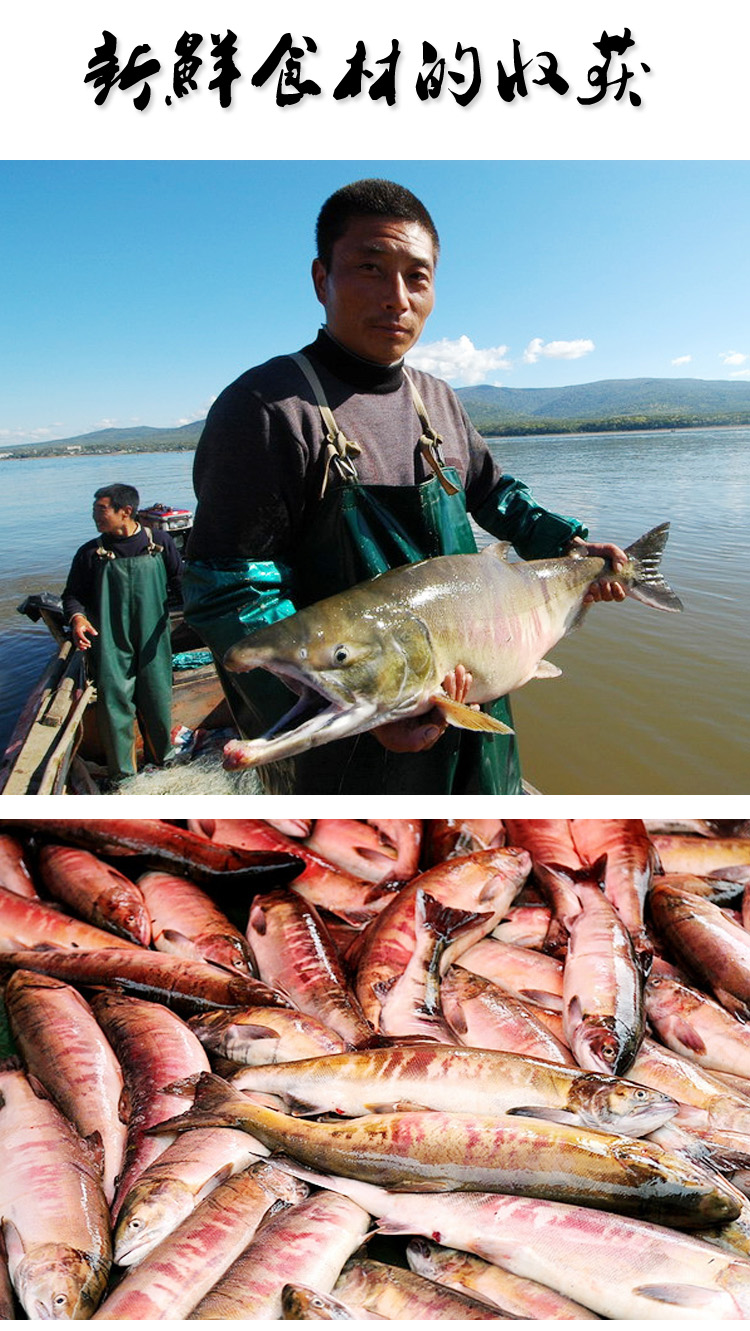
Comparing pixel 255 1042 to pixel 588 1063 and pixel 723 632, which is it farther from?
pixel 723 632

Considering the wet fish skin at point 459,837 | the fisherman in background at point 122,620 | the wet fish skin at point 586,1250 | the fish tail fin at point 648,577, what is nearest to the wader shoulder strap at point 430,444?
the fish tail fin at point 648,577

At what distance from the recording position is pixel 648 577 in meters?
2.28

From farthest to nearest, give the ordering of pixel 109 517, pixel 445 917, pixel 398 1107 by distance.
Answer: pixel 109 517 → pixel 445 917 → pixel 398 1107

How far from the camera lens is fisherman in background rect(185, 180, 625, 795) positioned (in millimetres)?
1641

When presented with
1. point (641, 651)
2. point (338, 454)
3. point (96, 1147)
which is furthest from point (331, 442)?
point (641, 651)

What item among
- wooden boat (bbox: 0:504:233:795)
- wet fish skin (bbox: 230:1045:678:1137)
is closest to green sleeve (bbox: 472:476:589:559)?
wet fish skin (bbox: 230:1045:678:1137)

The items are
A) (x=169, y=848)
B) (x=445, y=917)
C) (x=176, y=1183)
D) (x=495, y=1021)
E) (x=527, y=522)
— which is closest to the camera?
(x=176, y=1183)

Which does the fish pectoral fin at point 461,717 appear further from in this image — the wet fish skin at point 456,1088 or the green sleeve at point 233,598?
the wet fish skin at point 456,1088

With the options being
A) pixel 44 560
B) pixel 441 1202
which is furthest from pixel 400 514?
pixel 44 560

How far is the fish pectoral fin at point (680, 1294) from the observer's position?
105 cm

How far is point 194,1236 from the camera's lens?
3.63 ft

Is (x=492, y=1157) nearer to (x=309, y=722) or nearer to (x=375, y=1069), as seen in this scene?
(x=375, y=1069)

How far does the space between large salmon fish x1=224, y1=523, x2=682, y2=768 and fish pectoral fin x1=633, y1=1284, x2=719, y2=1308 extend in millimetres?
894

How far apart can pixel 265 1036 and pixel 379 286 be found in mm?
1467
